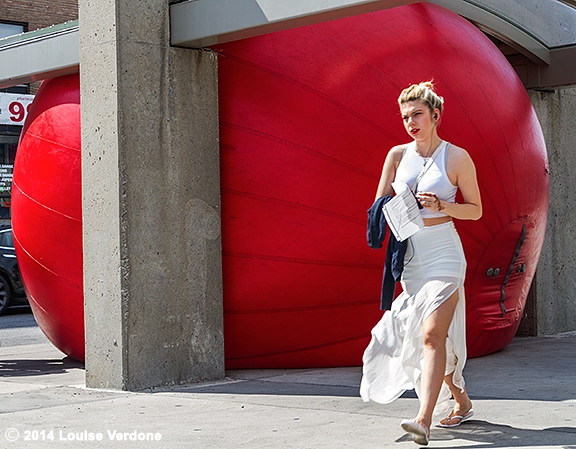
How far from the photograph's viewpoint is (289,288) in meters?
7.29

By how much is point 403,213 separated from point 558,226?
5796 millimetres

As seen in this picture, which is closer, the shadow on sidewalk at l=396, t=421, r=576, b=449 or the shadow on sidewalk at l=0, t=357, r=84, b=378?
the shadow on sidewalk at l=396, t=421, r=576, b=449

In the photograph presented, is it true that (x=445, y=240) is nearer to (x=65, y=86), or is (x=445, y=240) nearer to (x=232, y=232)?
(x=232, y=232)

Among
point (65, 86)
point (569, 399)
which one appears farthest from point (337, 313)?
point (65, 86)

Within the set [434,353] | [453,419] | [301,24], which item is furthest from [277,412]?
[301,24]

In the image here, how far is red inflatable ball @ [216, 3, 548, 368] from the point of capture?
7.25 m

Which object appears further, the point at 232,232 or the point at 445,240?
the point at 232,232

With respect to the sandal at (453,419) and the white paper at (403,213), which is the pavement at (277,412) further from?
the white paper at (403,213)

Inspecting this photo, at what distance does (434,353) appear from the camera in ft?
16.5

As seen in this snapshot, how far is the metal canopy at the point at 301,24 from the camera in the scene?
21.1ft

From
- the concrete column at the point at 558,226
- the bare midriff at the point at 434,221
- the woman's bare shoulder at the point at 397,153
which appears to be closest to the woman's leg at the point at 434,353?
the bare midriff at the point at 434,221

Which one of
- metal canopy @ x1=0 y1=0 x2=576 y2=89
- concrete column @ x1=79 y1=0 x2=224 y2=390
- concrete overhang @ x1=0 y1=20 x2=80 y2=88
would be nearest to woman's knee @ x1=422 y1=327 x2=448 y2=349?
metal canopy @ x1=0 y1=0 x2=576 y2=89

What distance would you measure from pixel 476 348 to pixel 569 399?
207 cm

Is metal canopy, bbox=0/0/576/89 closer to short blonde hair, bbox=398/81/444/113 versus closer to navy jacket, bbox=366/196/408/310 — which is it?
short blonde hair, bbox=398/81/444/113
